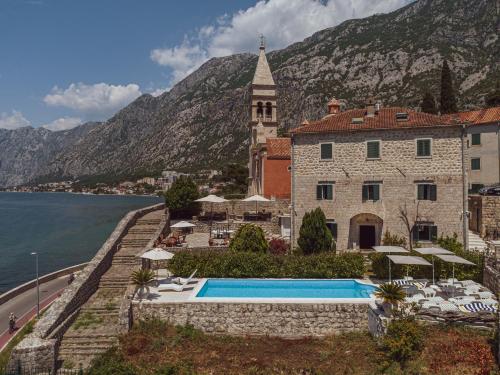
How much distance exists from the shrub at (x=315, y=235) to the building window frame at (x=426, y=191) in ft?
22.6

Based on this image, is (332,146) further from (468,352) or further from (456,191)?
(468,352)

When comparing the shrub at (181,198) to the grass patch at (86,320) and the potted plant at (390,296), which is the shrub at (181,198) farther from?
the potted plant at (390,296)

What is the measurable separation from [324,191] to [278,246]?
5303 mm

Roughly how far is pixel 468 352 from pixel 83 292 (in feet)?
61.6

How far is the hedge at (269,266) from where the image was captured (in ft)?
73.4

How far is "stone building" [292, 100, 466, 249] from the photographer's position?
87.5 feet

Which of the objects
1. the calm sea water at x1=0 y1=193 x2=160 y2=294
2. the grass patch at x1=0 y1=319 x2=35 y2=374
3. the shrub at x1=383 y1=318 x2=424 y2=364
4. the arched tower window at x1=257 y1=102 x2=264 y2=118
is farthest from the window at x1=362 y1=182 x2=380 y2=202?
the calm sea water at x1=0 y1=193 x2=160 y2=294

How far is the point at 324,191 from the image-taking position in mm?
28938

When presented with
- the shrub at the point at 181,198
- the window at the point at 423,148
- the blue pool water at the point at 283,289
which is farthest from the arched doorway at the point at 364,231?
the shrub at the point at 181,198

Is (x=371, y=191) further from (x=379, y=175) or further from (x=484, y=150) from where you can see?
(x=484, y=150)

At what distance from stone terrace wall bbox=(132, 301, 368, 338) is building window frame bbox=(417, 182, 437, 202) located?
12.6m

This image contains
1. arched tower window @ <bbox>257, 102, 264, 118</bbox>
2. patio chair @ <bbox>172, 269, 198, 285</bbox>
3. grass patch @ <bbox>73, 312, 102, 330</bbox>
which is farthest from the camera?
arched tower window @ <bbox>257, 102, 264, 118</bbox>

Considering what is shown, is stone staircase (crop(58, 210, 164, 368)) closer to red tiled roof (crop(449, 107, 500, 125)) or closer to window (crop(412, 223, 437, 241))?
window (crop(412, 223, 437, 241))

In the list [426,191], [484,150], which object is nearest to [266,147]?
[426,191]
